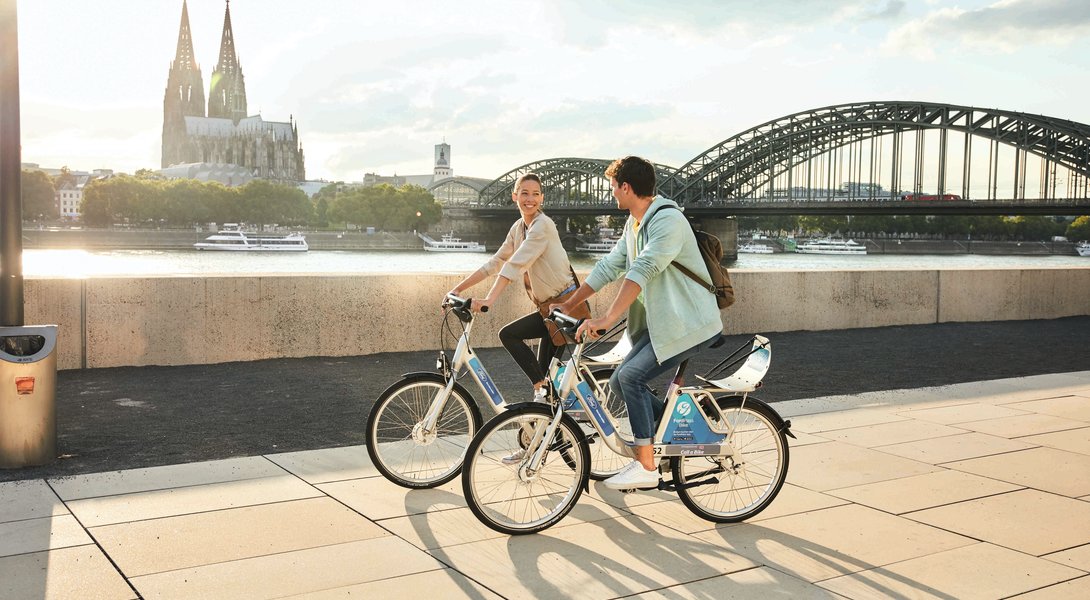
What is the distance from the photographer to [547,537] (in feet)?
13.9

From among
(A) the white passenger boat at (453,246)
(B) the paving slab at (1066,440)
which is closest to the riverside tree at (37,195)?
(A) the white passenger boat at (453,246)

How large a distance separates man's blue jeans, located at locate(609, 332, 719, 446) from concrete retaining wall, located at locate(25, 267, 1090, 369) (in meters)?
6.03

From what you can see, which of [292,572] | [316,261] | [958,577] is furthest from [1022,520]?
[316,261]

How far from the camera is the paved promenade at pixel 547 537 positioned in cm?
363

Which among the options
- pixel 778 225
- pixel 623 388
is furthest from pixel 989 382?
pixel 778 225

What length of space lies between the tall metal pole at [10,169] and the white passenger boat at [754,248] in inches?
3368

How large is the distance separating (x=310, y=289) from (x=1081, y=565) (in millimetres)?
7381

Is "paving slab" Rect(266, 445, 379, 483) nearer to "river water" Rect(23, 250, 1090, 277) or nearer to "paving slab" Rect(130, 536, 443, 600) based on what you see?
"paving slab" Rect(130, 536, 443, 600)

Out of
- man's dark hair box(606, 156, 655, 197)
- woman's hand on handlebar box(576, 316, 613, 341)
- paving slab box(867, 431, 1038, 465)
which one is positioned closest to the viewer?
woman's hand on handlebar box(576, 316, 613, 341)

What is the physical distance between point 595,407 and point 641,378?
241 millimetres

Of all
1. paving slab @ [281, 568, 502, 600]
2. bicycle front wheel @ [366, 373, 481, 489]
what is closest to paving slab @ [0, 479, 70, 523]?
bicycle front wheel @ [366, 373, 481, 489]

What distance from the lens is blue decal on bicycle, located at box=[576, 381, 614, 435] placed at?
4250mm

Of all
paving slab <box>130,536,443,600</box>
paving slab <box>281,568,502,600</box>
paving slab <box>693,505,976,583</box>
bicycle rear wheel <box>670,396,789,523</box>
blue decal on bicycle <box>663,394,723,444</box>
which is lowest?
paving slab <box>693,505,976,583</box>

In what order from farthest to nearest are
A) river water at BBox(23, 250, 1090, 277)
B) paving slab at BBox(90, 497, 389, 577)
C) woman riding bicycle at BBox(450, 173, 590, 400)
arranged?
river water at BBox(23, 250, 1090, 277) < woman riding bicycle at BBox(450, 173, 590, 400) < paving slab at BBox(90, 497, 389, 577)
